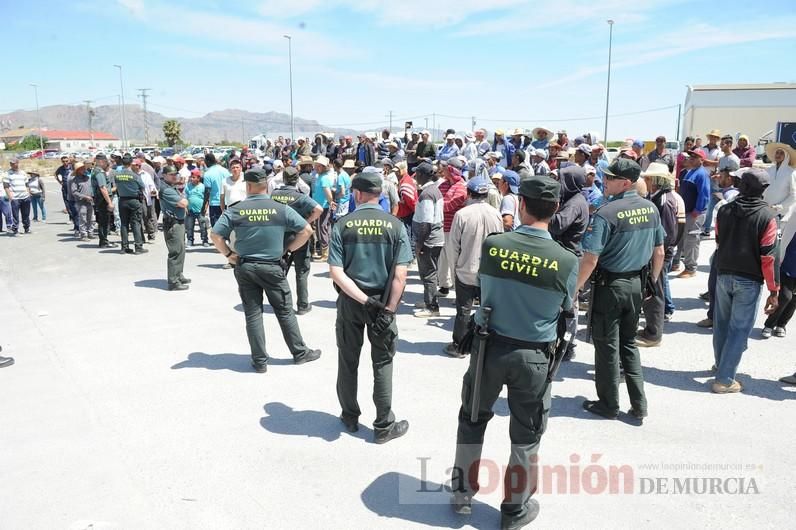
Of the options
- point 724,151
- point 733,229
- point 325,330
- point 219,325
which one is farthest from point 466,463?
point 724,151

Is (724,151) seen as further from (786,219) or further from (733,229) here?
(733,229)

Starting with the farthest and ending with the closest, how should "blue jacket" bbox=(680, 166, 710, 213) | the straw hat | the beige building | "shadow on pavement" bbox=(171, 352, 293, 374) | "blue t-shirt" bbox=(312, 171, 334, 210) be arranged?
the beige building < "blue t-shirt" bbox=(312, 171, 334, 210) < "blue jacket" bbox=(680, 166, 710, 213) < the straw hat < "shadow on pavement" bbox=(171, 352, 293, 374)

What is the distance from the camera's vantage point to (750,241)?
4762 mm

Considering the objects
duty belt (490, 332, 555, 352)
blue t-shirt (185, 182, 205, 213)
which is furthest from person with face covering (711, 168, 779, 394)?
blue t-shirt (185, 182, 205, 213)

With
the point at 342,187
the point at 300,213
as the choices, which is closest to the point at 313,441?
the point at 300,213

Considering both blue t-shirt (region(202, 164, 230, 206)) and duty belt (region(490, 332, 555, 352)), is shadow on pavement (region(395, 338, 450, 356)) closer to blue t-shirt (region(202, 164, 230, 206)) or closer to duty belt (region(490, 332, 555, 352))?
duty belt (region(490, 332, 555, 352))

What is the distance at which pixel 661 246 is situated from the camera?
472cm

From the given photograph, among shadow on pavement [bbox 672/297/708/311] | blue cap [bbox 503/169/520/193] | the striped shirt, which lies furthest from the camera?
the striped shirt

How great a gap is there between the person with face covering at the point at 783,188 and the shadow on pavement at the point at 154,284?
28.0 ft

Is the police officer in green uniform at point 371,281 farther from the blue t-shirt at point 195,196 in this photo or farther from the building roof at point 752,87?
the building roof at point 752,87

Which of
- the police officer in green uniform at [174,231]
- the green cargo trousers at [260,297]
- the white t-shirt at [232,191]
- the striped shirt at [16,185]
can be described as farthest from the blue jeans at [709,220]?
the striped shirt at [16,185]

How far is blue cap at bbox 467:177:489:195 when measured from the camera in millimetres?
5762

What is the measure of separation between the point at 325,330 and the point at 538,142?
8556mm

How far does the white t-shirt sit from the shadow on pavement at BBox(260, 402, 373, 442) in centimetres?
633
